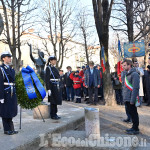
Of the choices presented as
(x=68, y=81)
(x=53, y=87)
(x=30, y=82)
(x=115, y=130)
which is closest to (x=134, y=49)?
(x=68, y=81)

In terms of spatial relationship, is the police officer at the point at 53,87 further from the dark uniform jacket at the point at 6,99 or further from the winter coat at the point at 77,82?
the winter coat at the point at 77,82

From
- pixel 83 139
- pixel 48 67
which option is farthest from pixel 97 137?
pixel 48 67

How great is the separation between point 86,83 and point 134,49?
3564 millimetres

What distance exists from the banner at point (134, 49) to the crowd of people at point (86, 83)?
1.93 m

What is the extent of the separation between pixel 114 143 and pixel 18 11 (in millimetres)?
13898

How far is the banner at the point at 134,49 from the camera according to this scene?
1179 cm

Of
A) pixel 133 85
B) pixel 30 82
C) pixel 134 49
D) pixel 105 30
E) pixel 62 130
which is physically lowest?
pixel 62 130

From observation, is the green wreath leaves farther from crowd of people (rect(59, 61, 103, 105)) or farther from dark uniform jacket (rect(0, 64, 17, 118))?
crowd of people (rect(59, 61, 103, 105))

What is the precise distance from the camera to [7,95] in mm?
4828

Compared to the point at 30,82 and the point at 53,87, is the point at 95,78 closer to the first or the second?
the point at 53,87

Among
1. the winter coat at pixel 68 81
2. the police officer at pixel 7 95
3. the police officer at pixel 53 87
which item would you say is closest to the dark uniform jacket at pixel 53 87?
the police officer at pixel 53 87

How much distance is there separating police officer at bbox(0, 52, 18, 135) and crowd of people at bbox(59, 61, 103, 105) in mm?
4644

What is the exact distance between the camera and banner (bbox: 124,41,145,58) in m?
11.8

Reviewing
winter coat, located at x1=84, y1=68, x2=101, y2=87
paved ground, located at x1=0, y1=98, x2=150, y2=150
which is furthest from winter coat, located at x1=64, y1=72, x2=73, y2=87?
paved ground, located at x1=0, y1=98, x2=150, y2=150
